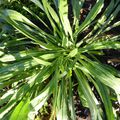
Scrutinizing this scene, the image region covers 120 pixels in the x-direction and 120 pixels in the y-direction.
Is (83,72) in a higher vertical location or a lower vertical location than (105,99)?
higher

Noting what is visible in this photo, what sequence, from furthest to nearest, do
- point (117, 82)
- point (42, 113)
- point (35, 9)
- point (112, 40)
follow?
point (35, 9) → point (42, 113) → point (112, 40) → point (117, 82)

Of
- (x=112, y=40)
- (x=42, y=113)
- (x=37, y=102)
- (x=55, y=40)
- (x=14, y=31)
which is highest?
(x=14, y=31)

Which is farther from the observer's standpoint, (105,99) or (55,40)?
(55,40)

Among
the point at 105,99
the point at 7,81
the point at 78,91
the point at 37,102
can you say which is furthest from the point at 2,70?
the point at 105,99

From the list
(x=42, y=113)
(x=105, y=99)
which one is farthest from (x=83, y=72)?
(x=42, y=113)

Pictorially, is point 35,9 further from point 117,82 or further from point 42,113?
point 117,82

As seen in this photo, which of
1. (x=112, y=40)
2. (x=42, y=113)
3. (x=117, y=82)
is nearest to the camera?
(x=117, y=82)
